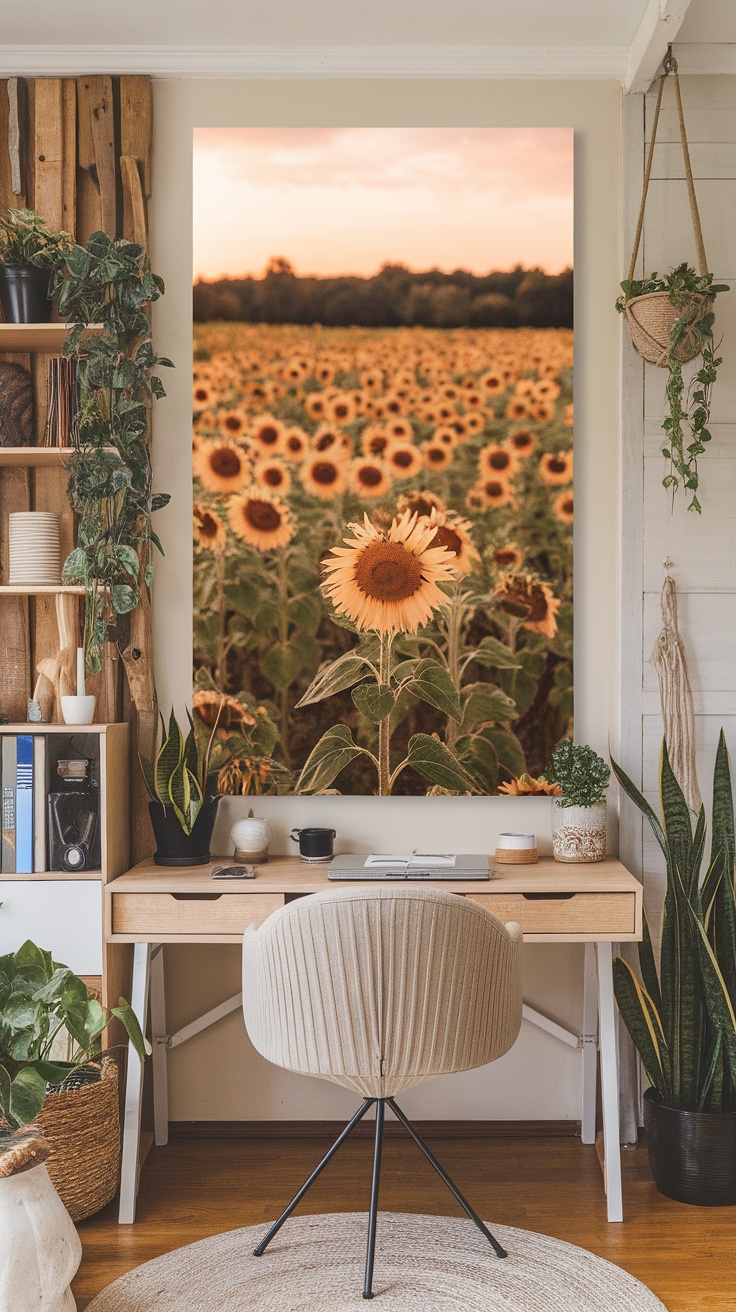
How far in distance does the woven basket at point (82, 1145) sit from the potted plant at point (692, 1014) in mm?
1282

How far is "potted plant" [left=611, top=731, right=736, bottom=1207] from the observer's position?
103 inches

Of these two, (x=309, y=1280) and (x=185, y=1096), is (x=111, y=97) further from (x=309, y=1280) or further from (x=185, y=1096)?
(x=309, y=1280)

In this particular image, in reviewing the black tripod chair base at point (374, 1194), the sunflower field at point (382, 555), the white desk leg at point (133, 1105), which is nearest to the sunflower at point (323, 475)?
the sunflower field at point (382, 555)

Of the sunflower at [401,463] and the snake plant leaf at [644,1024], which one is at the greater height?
the sunflower at [401,463]

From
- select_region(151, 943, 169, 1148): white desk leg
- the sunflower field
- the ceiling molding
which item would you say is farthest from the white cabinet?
the ceiling molding

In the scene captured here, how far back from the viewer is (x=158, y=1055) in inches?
118

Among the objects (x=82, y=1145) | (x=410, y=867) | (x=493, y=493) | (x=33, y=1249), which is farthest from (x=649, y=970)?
(x=33, y=1249)

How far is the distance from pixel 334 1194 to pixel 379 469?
187cm

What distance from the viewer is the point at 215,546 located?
305 centimetres

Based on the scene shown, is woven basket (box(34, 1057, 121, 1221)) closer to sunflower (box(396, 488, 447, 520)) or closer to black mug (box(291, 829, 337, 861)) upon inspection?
black mug (box(291, 829, 337, 861))

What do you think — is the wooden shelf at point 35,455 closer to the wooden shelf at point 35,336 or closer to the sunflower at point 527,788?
the wooden shelf at point 35,336

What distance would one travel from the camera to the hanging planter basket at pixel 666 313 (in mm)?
2797

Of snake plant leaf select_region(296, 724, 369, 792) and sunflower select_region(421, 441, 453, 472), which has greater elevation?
sunflower select_region(421, 441, 453, 472)

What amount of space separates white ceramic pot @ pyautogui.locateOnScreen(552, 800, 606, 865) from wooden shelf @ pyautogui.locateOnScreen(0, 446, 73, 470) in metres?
1.60
